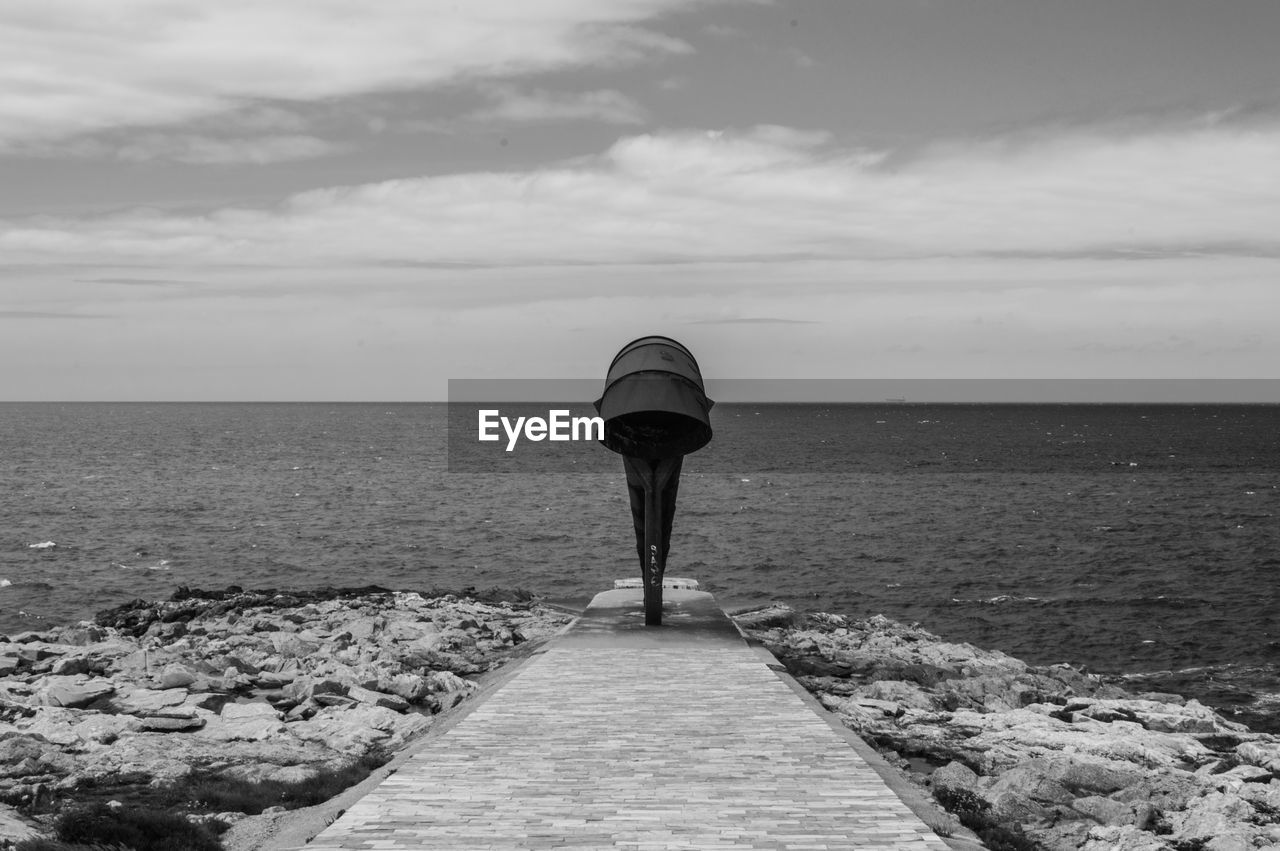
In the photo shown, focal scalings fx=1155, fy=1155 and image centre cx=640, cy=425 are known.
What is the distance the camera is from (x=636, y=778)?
38.5ft

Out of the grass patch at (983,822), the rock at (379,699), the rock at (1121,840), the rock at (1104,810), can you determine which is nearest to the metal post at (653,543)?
the rock at (379,699)

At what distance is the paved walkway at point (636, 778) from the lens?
9.91m

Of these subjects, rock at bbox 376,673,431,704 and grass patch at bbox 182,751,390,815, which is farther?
rock at bbox 376,673,431,704

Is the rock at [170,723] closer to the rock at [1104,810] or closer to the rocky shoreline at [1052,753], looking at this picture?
the rocky shoreline at [1052,753]

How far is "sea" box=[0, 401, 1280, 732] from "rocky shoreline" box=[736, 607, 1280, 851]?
295 inches

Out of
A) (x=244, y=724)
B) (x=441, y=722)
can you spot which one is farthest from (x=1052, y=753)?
(x=244, y=724)

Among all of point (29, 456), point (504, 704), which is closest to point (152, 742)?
point (504, 704)

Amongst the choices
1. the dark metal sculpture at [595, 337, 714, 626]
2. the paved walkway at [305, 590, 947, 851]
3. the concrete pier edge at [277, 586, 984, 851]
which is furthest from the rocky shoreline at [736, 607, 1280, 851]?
the dark metal sculpture at [595, 337, 714, 626]

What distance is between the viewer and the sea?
125ft

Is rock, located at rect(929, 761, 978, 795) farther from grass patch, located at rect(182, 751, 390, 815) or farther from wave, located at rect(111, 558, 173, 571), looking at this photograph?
wave, located at rect(111, 558, 173, 571)

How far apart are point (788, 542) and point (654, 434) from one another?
3521cm

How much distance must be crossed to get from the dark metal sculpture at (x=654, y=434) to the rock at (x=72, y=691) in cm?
971

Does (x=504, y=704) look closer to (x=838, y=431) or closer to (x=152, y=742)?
(x=152, y=742)

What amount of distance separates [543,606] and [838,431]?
548 ft
